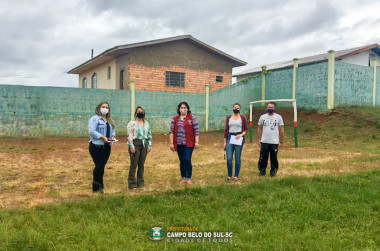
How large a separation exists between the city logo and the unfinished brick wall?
54.3 ft

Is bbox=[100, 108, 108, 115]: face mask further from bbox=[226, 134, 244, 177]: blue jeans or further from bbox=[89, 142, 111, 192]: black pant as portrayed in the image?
bbox=[226, 134, 244, 177]: blue jeans

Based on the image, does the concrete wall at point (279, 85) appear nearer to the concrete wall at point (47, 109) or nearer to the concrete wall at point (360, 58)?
the concrete wall at point (360, 58)

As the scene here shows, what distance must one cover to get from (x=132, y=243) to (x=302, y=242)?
70.6 inches

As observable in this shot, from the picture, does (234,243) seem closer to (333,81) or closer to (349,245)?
(349,245)

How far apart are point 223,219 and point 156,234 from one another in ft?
3.03

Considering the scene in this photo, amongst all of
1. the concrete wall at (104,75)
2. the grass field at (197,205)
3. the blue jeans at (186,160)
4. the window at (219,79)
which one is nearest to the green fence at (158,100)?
the window at (219,79)

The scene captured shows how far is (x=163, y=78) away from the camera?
20.4 meters

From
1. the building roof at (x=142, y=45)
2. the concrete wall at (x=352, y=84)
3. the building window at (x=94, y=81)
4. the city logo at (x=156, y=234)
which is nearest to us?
the city logo at (x=156, y=234)

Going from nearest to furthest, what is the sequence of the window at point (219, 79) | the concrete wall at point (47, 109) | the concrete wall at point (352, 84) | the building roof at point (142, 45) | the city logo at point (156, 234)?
the city logo at point (156, 234) < the concrete wall at point (47, 109) < the concrete wall at point (352, 84) < the building roof at point (142, 45) < the window at point (219, 79)

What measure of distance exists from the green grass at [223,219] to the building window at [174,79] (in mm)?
15695

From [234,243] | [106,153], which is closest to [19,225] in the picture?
[106,153]

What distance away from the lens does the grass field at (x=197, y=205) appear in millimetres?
3500

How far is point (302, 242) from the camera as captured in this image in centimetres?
343

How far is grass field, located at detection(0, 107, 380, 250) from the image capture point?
3500mm
